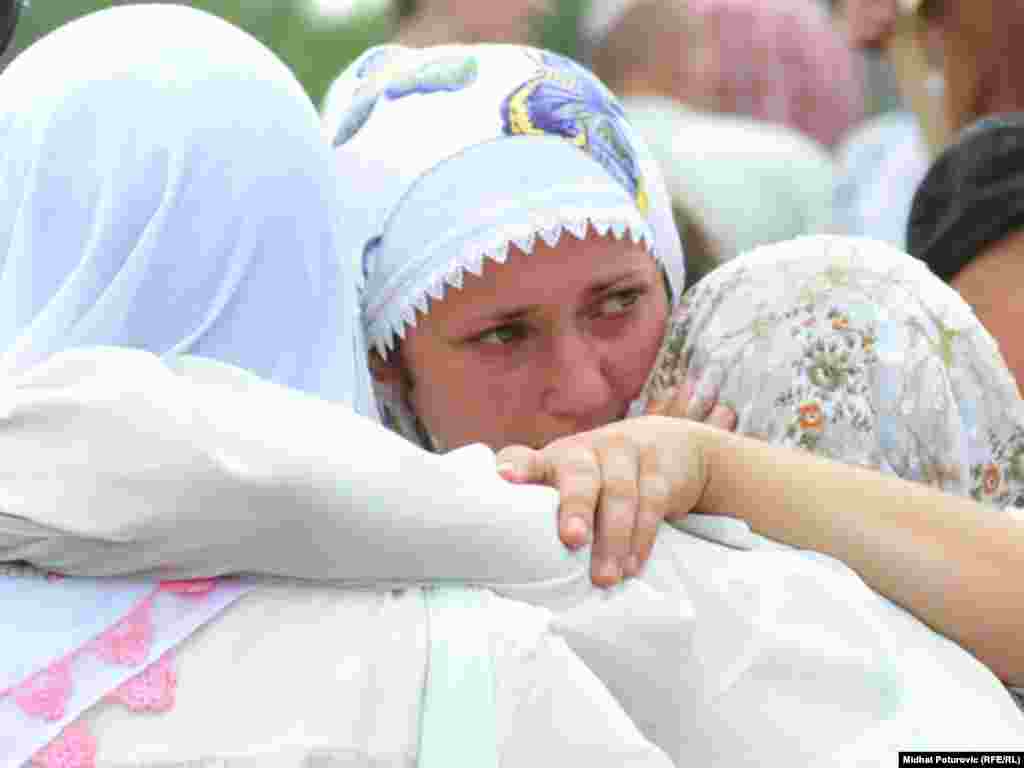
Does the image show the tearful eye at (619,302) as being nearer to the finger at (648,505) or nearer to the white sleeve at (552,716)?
the finger at (648,505)

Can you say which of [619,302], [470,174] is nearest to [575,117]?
[470,174]

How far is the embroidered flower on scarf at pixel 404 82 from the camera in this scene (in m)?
2.97

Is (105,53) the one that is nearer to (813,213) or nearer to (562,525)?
(562,525)

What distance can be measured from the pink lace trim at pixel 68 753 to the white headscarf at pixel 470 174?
111 cm

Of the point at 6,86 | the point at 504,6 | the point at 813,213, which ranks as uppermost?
the point at 6,86

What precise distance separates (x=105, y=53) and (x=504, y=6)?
445 centimetres

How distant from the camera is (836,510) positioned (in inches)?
84.5

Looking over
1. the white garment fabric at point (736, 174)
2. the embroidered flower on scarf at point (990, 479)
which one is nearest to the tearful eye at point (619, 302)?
the embroidered flower on scarf at point (990, 479)

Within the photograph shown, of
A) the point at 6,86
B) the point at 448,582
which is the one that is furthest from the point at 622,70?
the point at 448,582

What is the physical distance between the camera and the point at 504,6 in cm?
662

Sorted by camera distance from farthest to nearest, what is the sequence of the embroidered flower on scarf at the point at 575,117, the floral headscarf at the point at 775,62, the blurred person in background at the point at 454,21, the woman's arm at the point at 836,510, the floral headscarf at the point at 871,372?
the floral headscarf at the point at 775,62 < the blurred person in background at the point at 454,21 < the embroidered flower on scarf at the point at 575,117 < the floral headscarf at the point at 871,372 < the woman's arm at the point at 836,510

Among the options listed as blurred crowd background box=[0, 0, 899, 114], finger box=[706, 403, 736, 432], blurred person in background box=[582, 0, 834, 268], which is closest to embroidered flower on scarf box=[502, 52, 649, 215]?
finger box=[706, 403, 736, 432]

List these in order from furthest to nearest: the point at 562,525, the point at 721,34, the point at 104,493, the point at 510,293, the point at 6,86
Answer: the point at 721,34
the point at 510,293
the point at 6,86
the point at 562,525
the point at 104,493

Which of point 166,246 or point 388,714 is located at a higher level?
point 166,246
